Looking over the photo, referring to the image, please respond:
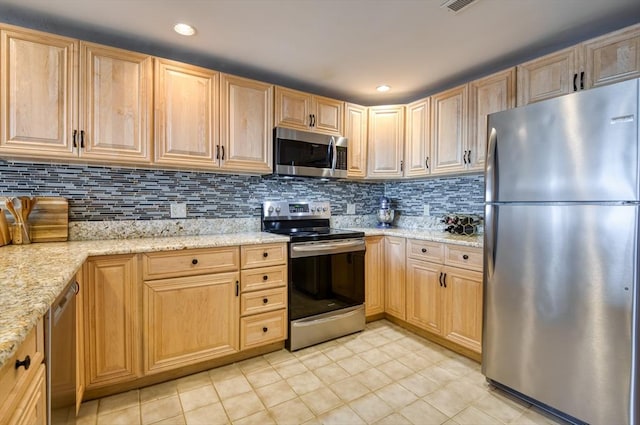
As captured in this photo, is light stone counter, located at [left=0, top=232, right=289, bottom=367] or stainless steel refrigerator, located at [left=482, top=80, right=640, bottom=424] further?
stainless steel refrigerator, located at [left=482, top=80, right=640, bottom=424]

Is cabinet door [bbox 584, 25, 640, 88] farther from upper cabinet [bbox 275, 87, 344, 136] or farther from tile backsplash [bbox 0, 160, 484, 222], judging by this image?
upper cabinet [bbox 275, 87, 344, 136]

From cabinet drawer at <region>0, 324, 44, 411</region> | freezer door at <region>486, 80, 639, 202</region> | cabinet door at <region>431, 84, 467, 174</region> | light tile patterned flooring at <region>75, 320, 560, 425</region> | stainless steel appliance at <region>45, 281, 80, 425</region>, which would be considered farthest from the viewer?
cabinet door at <region>431, 84, 467, 174</region>

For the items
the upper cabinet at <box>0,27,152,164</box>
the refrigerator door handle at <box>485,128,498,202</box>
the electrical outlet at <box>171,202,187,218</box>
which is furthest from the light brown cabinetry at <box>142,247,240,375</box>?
the refrigerator door handle at <box>485,128,498,202</box>

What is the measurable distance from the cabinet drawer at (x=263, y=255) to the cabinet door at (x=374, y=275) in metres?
0.87

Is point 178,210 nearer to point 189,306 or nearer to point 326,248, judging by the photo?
point 189,306

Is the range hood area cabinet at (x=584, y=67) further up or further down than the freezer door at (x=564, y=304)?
further up

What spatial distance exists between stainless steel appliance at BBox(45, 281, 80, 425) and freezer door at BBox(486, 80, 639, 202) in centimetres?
218

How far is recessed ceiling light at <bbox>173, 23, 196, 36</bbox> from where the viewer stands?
1.98 meters

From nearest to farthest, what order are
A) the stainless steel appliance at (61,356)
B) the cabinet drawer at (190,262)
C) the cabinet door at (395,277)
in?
the stainless steel appliance at (61,356) < the cabinet drawer at (190,262) < the cabinet door at (395,277)

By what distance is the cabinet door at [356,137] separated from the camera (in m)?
3.07

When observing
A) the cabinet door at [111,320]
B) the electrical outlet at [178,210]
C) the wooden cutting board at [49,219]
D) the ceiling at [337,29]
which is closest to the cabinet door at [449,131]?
the ceiling at [337,29]

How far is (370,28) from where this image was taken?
6.59 feet

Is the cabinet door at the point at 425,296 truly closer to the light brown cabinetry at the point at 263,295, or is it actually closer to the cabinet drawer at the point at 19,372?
the light brown cabinetry at the point at 263,295

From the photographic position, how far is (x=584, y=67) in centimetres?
191
